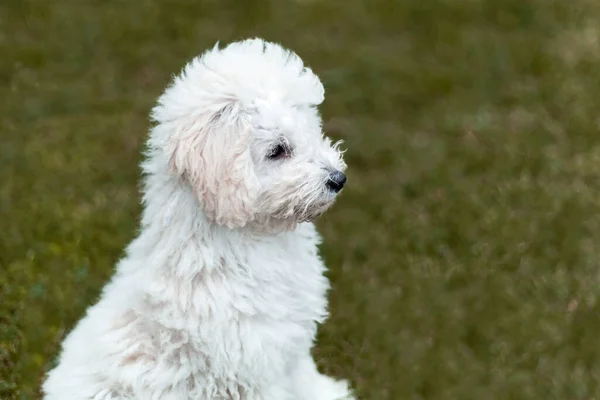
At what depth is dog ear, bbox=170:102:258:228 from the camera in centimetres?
343

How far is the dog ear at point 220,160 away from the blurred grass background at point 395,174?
1949mm

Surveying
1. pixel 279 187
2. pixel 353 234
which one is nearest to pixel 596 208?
pixel 353 234

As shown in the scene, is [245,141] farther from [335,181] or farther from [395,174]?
[395,174]

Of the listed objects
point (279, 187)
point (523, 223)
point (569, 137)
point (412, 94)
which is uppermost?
point (412, 94)

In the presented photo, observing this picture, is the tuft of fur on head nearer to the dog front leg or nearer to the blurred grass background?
the dog front leg

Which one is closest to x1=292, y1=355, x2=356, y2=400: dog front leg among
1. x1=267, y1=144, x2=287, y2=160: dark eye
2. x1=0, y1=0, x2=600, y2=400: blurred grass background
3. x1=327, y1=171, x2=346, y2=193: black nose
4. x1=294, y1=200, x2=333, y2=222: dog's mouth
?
x1=0, y1=0, x2=600, y2=400: blurred grass background

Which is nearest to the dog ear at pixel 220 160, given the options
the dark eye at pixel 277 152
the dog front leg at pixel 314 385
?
the dark eye at pixel 277 152

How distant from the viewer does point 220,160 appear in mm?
3447

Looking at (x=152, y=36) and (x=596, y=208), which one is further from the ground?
(x=152, y=36)

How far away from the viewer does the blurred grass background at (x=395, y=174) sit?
5203 mm

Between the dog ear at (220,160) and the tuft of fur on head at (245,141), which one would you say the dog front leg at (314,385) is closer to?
the tuft of fur on head at (245,141)

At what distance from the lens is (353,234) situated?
6148mm

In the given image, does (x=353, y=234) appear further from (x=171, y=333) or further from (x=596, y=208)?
(x=171, y=333)

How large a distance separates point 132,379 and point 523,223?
364cm
